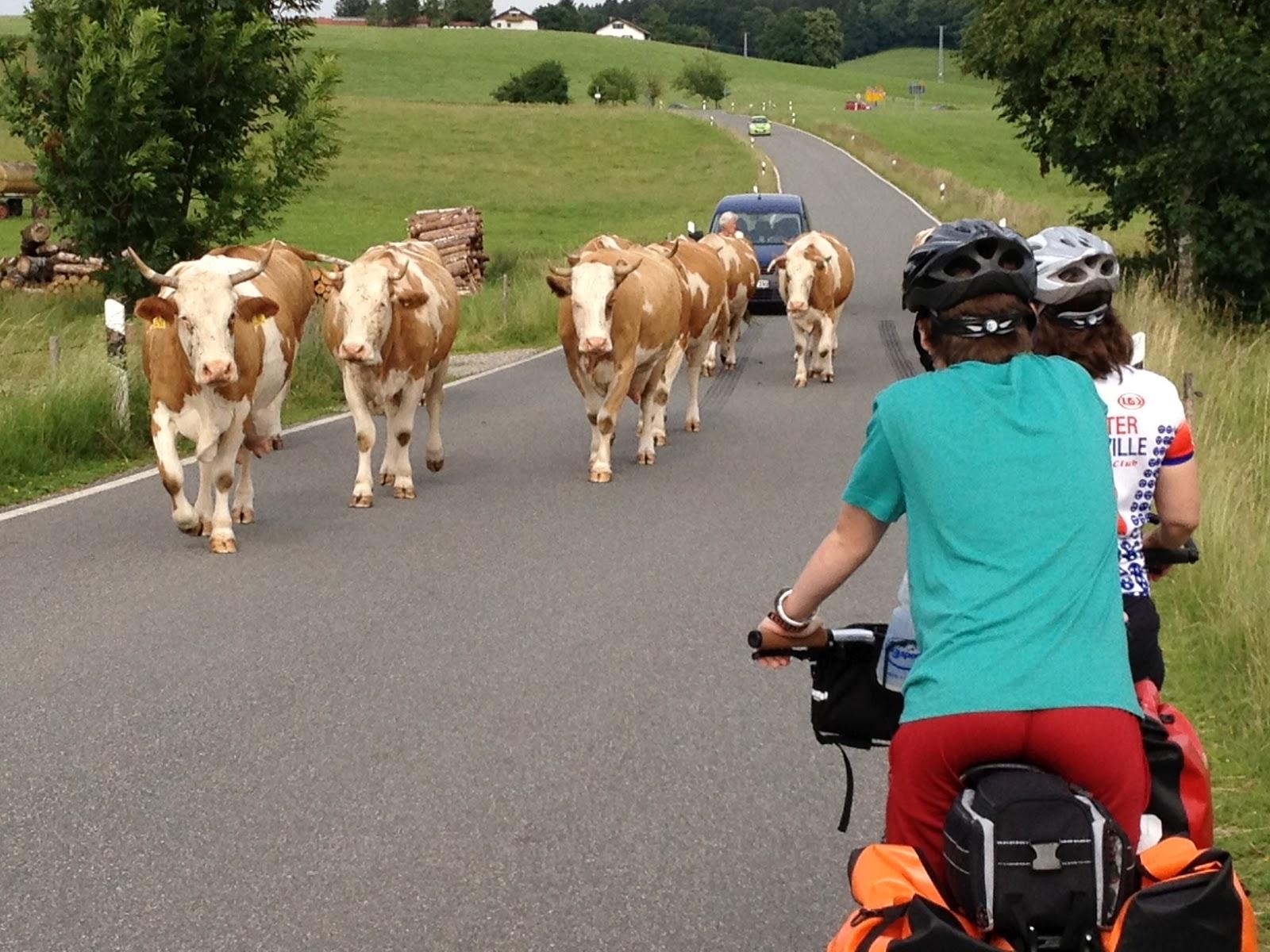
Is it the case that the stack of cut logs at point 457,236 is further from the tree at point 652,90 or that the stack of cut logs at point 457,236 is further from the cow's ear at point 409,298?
the tree at point 652,90

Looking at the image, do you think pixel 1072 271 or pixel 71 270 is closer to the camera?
pixel 1072 271

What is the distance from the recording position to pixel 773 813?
6.22 m

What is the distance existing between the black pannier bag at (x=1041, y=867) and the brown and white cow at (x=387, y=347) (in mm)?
9803

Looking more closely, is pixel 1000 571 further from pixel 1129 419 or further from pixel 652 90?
pixel 652 90

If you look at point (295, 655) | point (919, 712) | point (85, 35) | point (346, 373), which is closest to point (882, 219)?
point (85, 35)

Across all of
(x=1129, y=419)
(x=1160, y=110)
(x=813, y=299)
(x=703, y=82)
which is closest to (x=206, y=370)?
(x=1129, y=419)

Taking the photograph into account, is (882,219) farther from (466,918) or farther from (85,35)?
(466,918)

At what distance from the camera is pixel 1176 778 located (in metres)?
3.85

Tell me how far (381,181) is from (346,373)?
2606 inches

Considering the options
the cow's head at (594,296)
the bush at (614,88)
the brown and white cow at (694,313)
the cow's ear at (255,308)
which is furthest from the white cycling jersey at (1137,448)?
the bush at (614,88)

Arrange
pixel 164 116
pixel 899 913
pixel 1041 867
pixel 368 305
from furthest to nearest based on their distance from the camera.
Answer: pixel 164 116 → pixel 368 305 → pixel 899 913 → pixel 1041 867

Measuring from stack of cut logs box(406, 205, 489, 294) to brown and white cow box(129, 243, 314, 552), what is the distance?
2581 centimetres

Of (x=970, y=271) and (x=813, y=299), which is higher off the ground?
Result: (x=970, y=271)

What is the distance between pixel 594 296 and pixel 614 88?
12172 centimetres
